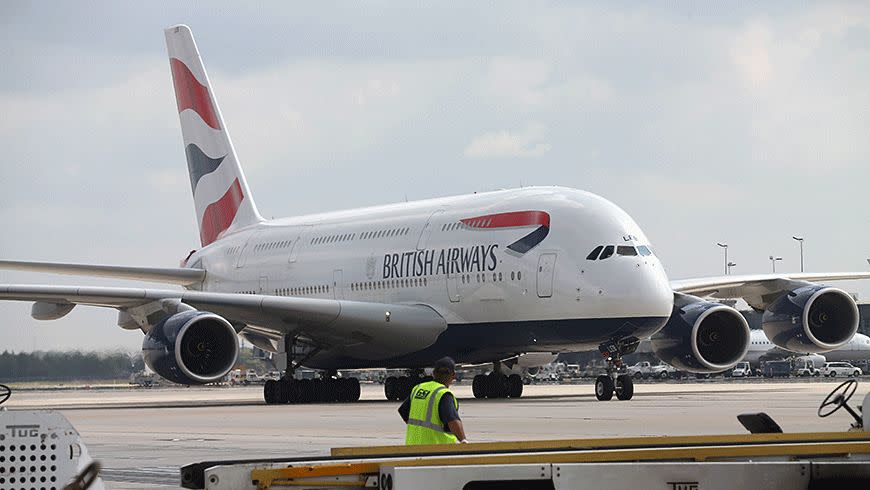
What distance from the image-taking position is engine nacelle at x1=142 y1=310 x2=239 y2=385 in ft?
82.2

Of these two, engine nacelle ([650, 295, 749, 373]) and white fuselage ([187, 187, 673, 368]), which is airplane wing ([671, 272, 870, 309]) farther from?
white fuselage ([187, 187, 673, 368])

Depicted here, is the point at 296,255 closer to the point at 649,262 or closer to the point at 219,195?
the point at 219,195

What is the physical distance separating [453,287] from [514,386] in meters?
3.15

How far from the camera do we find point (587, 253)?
82.3 feet

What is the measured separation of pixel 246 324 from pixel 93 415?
4.44 m

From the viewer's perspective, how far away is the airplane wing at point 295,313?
2656cm

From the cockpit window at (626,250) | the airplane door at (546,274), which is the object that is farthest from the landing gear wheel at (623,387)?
the cockpit window at (626,250)

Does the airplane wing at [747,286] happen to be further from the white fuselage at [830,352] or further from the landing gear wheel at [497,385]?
the white fuselage at [830,352]

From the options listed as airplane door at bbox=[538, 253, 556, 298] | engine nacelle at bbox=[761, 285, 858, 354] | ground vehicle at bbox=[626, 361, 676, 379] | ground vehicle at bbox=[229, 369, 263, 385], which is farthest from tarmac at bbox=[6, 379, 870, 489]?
ground vehicle at bbox=[229, 369, 263, 385]

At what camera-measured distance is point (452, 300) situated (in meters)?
27.2

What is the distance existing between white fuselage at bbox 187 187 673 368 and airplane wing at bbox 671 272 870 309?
454cm

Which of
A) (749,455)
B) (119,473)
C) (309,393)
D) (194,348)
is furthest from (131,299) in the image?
(749,455)

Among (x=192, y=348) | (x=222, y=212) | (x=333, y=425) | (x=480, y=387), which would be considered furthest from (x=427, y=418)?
(x=222, y=212)

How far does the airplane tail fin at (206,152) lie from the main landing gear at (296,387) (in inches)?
280
